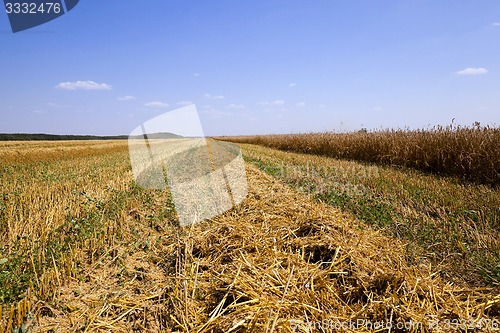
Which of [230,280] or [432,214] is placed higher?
[230,280]

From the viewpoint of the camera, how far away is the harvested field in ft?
6.82

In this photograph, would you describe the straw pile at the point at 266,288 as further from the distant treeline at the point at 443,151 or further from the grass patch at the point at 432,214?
the distant treeline at the point at 443,151

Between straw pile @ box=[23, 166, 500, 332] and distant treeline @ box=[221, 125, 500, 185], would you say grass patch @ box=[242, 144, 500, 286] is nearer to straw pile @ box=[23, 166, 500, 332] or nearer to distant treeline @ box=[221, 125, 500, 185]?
straw pile @ box=[23, 166, 500, 332]

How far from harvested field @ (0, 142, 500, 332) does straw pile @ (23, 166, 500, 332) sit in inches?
0.4

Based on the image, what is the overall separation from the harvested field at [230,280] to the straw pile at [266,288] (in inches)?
0.4

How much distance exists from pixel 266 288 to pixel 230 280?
0.36 metres

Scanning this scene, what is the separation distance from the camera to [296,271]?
262 centimetres

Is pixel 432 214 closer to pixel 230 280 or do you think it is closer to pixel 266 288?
pixel 266 288

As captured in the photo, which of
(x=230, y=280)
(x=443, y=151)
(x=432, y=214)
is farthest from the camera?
(x=443, y=151)

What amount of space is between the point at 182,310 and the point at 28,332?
45.3 inches

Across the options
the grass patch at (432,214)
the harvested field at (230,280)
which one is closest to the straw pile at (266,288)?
the harvested field at (230,280)

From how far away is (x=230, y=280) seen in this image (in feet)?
8.20

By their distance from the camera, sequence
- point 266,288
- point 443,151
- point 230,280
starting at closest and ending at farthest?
point 266,288 < point 230,280 < point 443,151

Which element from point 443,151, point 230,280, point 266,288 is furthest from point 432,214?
point 443,151
